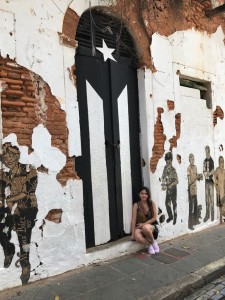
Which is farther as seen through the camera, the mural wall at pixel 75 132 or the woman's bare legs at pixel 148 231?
the woman's bare legs at pixel 148 231

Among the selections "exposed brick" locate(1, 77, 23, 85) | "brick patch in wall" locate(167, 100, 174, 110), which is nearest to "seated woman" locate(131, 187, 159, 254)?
"brick patch in wall" locate(167, 100, 174, 110)

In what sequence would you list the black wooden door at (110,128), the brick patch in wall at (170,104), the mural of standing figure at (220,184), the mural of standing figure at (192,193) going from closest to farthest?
the black wooden door at (110,128) < the brick patch in wall at (170,104) < the mural of standing figure at (192,193) < the mural of standing figure at (220,184)

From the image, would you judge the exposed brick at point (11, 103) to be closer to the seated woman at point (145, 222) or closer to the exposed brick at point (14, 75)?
the exposed brick at point (14, 75)

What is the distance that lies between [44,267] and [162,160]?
293cm

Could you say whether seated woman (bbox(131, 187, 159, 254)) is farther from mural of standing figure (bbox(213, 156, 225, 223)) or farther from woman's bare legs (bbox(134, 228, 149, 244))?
mural of standing figure (bbox(213, 156, 225, 223))

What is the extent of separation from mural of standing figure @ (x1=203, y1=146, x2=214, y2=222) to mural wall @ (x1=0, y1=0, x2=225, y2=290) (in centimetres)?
2

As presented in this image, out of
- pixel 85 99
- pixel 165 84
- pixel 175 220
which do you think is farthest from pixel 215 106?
pixel 85 99

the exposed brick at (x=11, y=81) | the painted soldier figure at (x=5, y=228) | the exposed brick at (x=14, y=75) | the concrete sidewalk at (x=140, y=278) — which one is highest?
the exposed brick at (x=14, y=75)

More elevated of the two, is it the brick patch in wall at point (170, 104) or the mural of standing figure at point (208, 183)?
the brick patch in wall at point (170, 104)

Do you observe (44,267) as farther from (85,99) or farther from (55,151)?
(85,99)

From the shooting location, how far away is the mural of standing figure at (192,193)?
22.6 feet

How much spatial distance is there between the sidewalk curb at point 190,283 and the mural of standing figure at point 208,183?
2393 mm

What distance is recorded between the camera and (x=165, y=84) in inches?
249

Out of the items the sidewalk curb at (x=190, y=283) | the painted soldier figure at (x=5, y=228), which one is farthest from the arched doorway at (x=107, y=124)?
the sidewalk curb at (x=190, y=283)
